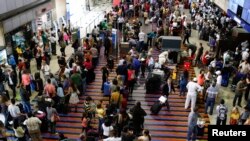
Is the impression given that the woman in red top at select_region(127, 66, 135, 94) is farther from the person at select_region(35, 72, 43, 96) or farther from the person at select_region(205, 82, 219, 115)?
the person at select_region(35, 72, 43, 96)

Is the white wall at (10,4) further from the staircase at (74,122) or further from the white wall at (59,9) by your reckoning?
the staircase at (74,122)

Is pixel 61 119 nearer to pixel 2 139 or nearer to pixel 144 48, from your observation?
pixel 2 139

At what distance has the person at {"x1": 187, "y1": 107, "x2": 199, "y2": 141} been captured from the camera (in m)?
8.96

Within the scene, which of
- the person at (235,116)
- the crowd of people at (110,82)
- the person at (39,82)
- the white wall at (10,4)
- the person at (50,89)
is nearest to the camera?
the crowd of people at (110,82)

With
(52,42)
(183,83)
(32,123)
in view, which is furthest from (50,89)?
(52,42)

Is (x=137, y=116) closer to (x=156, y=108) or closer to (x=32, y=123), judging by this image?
(x=156, y=108)

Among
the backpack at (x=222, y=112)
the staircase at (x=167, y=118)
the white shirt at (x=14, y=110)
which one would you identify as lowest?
the staircase at (x=167, y=118)

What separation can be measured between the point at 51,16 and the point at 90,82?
8926 millimetres

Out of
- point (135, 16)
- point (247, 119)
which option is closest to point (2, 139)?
point (247, 119)

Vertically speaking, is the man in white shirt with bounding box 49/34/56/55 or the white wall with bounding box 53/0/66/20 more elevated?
the white wall with bounding box 53/0/66/20

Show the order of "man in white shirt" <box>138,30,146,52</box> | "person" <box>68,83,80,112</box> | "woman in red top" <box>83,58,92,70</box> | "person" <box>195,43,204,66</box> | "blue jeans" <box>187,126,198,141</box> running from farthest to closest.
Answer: "man in white shirt" <box>138,30,146,52</box> → "person" <box>195,43,204,66</box> → "woman in red top" <box>83,58,92,70</box> → "person" <box>68,83,80,112</box> → "blue jeans" <box>187,126,198,141</box>

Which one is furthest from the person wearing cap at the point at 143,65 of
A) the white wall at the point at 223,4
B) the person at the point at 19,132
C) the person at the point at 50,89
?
the white wall at the point at 223,4

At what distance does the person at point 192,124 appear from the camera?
896cm

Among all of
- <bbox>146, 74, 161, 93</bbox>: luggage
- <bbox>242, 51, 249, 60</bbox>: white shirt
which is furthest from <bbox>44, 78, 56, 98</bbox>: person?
<bbox>242, 51, 249, 60</bbox>: white shirt
